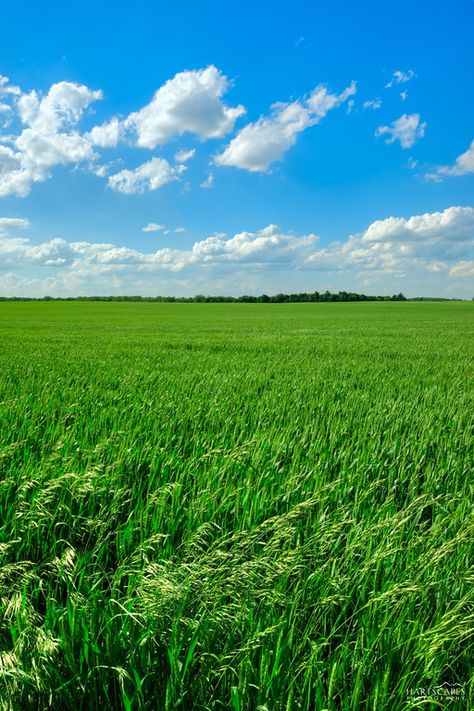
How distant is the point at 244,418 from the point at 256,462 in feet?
5.94

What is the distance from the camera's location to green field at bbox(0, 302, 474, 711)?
5.34 ft

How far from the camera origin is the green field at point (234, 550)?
1629 mm

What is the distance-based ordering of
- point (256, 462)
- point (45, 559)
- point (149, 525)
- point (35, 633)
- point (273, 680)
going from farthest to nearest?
point (256, 462), point (149, 525), point (45, 559), point (35, 633), point (273, 680)

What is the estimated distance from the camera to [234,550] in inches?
89.5

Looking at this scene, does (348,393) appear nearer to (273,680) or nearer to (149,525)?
(149,525)

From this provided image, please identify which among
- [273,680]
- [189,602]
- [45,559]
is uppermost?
[189,602]

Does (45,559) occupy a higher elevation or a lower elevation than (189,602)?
lower

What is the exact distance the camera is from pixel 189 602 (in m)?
1.81

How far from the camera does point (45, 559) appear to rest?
2740mm

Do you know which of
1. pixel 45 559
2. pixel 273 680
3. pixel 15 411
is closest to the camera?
pixel 273 680

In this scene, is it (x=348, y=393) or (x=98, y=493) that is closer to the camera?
(x=98, y=493)

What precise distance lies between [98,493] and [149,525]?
54cm

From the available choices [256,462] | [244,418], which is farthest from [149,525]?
[244,418]

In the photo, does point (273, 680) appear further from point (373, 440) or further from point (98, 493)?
point (373, 440)
